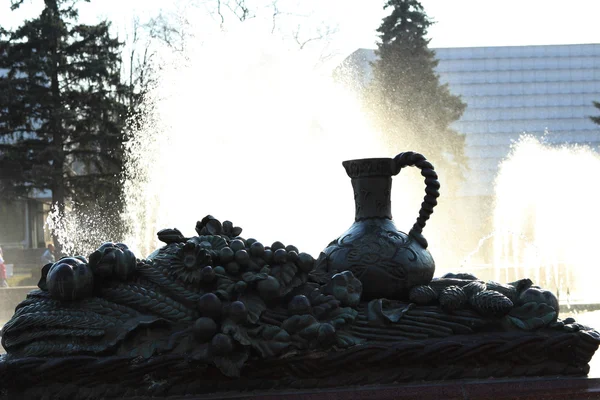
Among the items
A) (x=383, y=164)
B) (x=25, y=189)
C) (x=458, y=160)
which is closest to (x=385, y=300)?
(x=383, y=164)

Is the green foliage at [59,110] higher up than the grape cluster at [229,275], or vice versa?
the green foliage at [59,110]

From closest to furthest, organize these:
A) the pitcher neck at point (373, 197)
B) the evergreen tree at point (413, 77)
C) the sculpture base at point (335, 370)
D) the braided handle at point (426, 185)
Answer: the sculpture base at point (335, 370)
the braided handle at point (426, 185)
the pitcher neck at point (373, 197)
the evergreen tree at point (413, 77)

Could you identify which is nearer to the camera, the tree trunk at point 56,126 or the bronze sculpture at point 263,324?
the bronze sculpture at point 263,324

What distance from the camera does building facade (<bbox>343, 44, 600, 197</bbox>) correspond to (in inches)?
1532

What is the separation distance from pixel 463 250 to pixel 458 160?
11.3 ft

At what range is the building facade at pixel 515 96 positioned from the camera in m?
38.9

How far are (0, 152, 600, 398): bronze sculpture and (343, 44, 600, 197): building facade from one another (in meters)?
35.8

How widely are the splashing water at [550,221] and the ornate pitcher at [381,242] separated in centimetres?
837

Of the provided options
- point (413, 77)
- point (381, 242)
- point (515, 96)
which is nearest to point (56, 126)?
point (413, 77)

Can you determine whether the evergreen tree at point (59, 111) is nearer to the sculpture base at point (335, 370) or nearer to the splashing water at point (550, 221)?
the splashing water at point (550, 221)

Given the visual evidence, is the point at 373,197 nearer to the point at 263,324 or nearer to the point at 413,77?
the point at 263,324

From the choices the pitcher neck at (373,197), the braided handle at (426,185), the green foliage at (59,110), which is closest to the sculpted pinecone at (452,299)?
the braided handle at (426,185)

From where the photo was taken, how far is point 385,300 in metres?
3.08

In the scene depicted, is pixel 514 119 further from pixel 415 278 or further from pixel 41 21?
pixel 415 278
